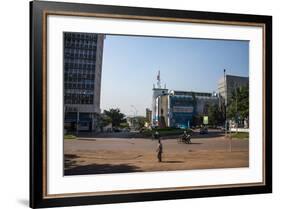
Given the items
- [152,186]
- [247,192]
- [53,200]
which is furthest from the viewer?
[247,192]

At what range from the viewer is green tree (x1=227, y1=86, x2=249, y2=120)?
3957mm

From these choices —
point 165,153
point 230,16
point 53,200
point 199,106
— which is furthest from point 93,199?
point 230,16

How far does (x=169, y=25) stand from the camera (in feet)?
12.1

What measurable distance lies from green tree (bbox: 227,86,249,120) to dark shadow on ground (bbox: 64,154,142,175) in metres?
1.07

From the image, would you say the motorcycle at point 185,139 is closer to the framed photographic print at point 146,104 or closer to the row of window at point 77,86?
the framed photographic print at point 146,104

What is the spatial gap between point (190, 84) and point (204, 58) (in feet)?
0.92

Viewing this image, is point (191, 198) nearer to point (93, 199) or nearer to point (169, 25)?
point (93, 199)

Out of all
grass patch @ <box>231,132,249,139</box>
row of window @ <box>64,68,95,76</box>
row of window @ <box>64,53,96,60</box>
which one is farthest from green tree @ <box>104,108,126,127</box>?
grass patch @ <box>231,132,249,139</box>

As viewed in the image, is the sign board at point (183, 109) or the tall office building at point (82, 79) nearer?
the tall office building at point (82, 79)

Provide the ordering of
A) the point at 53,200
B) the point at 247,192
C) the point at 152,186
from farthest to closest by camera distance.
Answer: the point at 247,192, the point at 152,186, the point at 53,200

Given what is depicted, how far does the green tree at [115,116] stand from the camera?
362 cm

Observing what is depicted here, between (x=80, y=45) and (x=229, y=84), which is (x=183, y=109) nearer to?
(x=229, y=84)

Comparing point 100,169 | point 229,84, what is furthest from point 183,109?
point 100,169

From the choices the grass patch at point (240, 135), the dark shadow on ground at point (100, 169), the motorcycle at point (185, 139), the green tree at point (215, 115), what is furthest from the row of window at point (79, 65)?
the grass patch at point (240, 135)
